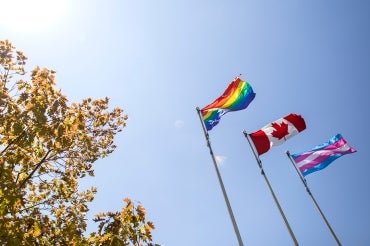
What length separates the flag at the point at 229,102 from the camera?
52.5 feet

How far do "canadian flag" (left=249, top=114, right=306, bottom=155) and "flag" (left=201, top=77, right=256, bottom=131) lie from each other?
7.85 feet

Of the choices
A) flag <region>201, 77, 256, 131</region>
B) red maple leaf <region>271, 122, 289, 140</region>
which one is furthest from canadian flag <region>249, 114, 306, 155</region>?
flag <region>201, 77, 256, 131</region>

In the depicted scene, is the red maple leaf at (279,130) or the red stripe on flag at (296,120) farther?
the red stripe on flag at (296,120)

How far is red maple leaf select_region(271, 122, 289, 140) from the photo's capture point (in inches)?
698

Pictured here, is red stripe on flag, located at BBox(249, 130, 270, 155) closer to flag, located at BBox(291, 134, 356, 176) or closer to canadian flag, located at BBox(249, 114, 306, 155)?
canadian flag, located at BBox(249, 114, 306, 155)

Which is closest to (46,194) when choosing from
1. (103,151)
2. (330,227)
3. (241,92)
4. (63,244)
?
(103,151)

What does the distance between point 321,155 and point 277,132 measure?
14.4ft

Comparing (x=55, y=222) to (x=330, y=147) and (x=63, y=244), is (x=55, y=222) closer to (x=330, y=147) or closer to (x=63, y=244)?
(x=63, y=244)

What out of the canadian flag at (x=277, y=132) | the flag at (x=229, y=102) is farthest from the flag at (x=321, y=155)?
the flag at (x=229, y=102)

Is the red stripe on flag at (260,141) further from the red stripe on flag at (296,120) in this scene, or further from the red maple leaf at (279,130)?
the red stripe on flag at (296,120)

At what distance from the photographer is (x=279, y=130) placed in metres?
17.8

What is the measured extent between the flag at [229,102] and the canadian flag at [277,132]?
2.39 metres

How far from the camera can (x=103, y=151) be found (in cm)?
1350

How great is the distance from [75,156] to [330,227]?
14.0m
